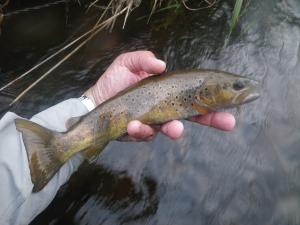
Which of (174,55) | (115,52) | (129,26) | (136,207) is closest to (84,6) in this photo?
(129,26)

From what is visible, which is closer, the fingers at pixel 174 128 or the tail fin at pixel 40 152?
the tail fin at pixel 40 152

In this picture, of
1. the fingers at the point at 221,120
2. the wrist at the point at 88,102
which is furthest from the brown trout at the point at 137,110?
the wrist at the point at 88,102

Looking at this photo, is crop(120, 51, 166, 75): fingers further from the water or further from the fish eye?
the water

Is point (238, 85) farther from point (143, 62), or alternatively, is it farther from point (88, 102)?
point (88, 102)

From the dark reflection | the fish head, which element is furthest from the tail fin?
the fish head

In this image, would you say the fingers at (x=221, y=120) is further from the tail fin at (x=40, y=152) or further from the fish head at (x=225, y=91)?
the tail fin at (x=40, y=152)

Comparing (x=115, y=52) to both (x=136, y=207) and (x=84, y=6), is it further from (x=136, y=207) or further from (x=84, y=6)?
(x=136, y=207)

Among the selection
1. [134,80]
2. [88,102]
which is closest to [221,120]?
[134,80]
